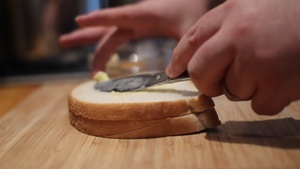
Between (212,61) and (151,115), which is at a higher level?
(212,61)

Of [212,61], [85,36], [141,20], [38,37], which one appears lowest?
[38,37]

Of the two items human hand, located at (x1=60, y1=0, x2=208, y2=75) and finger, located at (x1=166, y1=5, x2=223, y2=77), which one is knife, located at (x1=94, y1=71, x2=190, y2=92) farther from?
human hand, located at (x1=60, y1=0, x2=208, y2=75)

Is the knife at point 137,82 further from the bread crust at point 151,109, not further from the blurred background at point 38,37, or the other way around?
the blurred background at point 38,37

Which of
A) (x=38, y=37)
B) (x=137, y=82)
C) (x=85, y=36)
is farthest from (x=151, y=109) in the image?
(x=38, y=37)

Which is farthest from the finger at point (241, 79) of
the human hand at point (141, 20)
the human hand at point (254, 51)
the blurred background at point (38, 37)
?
the blurred background at point (38, 37)

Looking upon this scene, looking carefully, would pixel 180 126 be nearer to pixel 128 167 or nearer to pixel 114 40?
pixel 128 167

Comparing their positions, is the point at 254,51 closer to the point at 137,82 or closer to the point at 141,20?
the point at 137,82

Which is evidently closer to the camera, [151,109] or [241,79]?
[241,79]
